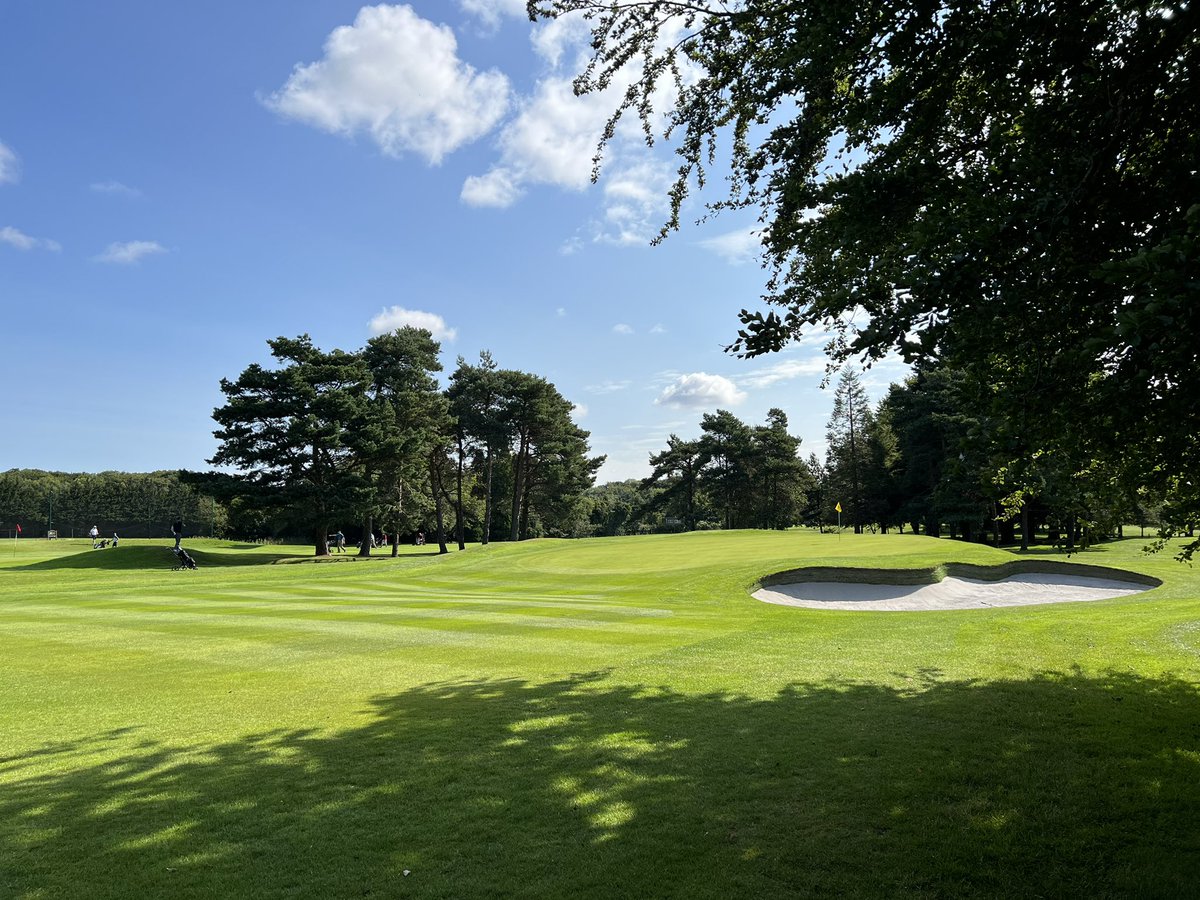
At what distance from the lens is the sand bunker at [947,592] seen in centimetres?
2481

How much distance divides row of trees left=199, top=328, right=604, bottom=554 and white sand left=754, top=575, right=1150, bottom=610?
3040cm

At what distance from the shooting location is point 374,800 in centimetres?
525

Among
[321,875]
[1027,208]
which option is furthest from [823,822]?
[1027,208]

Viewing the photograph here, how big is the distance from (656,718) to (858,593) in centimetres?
2086

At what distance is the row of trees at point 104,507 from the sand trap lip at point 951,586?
87187 mm

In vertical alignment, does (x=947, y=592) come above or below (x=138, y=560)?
below

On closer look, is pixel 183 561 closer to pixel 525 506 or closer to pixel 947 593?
pixel 947 593

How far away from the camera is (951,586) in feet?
88.0

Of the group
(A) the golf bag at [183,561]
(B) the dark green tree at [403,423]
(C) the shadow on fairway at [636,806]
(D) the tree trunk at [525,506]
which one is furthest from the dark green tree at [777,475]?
(C) the shadow on fairway at [636,806]

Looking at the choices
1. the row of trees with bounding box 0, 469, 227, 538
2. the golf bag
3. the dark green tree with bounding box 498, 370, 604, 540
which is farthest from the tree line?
the row of trees with bounding box 0, 469, 227, 538

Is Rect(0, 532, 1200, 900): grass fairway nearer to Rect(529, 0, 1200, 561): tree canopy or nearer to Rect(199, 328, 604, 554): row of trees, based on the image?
Rect(529, 0, 1200, 561): tree canopy

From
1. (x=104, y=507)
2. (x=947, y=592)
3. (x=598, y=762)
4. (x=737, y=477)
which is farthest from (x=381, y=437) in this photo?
(x=104, y=507)

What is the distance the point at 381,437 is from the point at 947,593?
3604 centimetres

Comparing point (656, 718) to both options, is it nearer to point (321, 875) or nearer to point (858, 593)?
point (321, 875)
